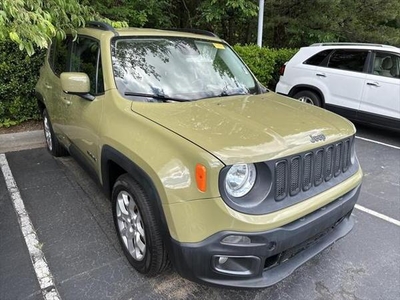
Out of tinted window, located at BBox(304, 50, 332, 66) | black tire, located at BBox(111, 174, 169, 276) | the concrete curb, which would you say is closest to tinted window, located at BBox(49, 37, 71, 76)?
the concrete curb

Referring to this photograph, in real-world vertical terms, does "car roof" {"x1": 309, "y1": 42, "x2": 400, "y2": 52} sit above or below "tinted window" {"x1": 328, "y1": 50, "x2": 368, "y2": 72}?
above

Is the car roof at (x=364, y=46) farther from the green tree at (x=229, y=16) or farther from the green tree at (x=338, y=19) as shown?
the green tree at (x=338, y=19)

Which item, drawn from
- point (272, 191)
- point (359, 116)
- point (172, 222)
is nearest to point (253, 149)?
point (272, 191)

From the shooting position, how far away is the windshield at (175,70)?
9.20ft

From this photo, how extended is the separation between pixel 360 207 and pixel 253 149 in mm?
2383

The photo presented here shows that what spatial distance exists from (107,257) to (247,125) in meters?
1.56

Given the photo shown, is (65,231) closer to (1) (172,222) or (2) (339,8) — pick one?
(1) (172,222)

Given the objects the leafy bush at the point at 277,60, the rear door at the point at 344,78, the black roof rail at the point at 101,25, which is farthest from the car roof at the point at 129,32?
the leafy bush at the point at 277,60

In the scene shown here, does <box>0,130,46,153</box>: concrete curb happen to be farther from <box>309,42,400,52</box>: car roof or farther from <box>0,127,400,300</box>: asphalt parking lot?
<box>309,42,400,52</box>: car roof

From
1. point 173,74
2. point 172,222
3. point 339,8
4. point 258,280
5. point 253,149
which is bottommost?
point 258,280

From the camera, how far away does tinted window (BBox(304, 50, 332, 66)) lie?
6.71 meters

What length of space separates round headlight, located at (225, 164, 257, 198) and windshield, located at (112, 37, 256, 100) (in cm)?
103

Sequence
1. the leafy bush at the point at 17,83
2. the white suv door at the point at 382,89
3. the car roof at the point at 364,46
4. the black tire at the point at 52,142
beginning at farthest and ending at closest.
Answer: the car roof at the point at 364,46, the white suv door at the point at 382,89, the leafy bush at the point at 17,83, the black tire at the point at 52,142

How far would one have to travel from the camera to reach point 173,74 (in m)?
2.94
